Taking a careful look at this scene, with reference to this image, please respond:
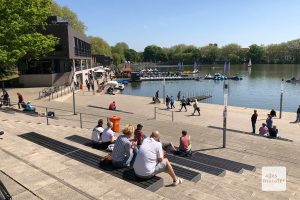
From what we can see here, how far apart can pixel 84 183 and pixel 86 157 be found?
83.5 inches

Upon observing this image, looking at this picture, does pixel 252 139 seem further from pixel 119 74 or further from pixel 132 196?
pixel 119 74

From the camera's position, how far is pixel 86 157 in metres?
8.98

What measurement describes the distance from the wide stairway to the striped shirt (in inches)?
22.2

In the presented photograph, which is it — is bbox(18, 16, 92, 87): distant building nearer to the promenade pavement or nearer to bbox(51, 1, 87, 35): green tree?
the promenade pavement

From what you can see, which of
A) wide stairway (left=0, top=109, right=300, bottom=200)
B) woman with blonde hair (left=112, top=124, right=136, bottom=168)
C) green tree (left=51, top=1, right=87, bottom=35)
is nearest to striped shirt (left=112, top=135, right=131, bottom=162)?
woman with blonde hair (left=112, top=124, right=136, bottom=168)

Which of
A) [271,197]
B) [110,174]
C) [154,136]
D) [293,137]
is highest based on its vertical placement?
[154,136]

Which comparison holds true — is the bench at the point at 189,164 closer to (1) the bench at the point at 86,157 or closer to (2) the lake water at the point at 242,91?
(1) the bench at the point at 86,157

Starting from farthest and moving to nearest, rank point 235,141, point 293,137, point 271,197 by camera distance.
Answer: point 293,137 < point 235,141 < point 271,197

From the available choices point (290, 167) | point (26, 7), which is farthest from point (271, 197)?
point (26, 7)

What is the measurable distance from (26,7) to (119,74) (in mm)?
77834

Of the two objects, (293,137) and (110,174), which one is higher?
(110,174)

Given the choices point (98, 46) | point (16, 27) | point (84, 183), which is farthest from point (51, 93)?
point (98, 46)

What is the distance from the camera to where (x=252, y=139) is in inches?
639

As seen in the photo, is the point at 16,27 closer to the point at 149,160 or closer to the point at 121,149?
the point at 121,149
